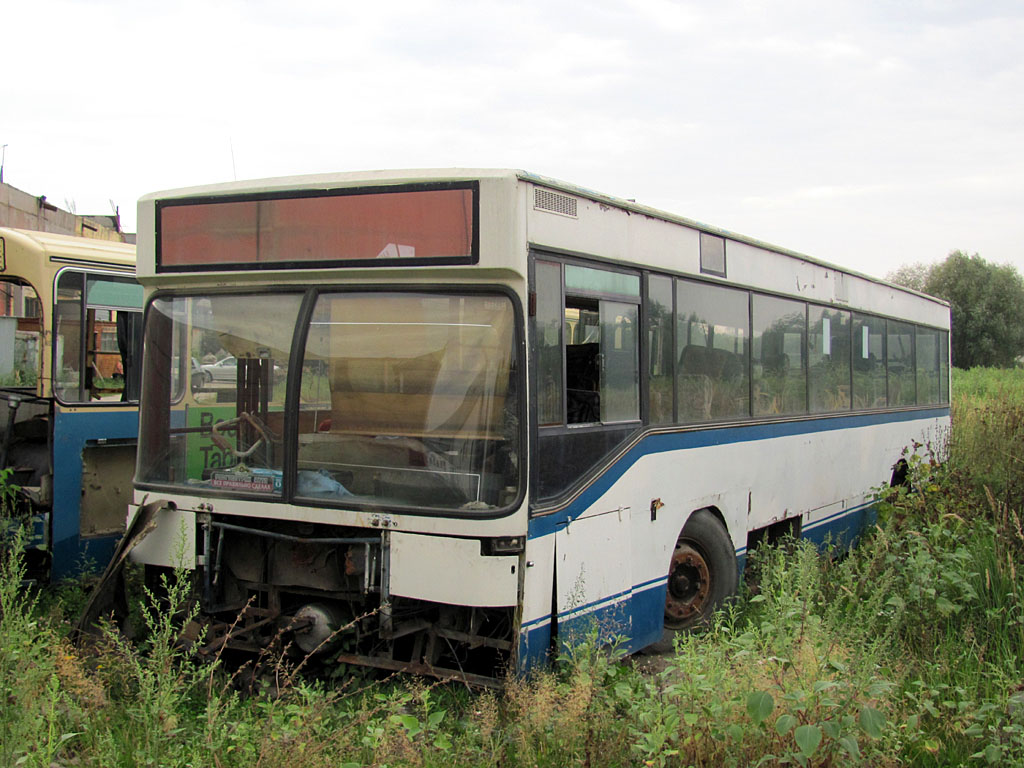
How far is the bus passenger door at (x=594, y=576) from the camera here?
502 centimetres

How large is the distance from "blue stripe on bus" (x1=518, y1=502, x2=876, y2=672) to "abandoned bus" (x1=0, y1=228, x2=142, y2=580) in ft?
13.4

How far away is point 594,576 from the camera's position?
17.5ft

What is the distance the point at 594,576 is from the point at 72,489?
417 centimetres

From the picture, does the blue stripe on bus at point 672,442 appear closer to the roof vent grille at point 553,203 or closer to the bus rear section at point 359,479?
the bus rear section at point 359,479

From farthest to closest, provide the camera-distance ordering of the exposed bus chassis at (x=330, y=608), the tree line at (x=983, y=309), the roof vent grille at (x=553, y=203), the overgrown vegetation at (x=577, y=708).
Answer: the tree line at (x=983, y=309) → the roof vent grille at (x=553, y=203) → the exposed bus chassis at (x=330, y=608) → the overgrown vegetation at (x=577, y=708)

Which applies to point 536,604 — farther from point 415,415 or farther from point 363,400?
point 363,400

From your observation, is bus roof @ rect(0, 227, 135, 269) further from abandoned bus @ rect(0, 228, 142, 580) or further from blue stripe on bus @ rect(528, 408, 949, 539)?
blue stripe on bus @ rect(528, 408, 949, 539)

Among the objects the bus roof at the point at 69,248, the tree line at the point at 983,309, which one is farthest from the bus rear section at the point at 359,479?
the tree line at the point at 983,309

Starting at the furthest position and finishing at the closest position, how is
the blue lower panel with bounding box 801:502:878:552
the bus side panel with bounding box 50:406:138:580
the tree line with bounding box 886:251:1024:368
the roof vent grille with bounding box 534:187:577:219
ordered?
the tree line with bounding box 886:251:1024:368 → the blue lower panel with bounding box 801:502:878:552 → the bus side panel with bounding box 50:406:138:580 → the roof vent grille with bounding box 534:187:577:219

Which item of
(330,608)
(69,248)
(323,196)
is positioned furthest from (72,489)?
(323,196)

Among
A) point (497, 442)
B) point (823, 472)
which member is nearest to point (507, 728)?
point (497, 442)

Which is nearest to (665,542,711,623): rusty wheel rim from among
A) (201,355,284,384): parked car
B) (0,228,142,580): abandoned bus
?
(201,355,284,384): parked car

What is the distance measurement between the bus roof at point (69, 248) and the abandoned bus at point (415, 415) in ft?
6.79

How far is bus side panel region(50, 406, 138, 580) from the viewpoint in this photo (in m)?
7.05
